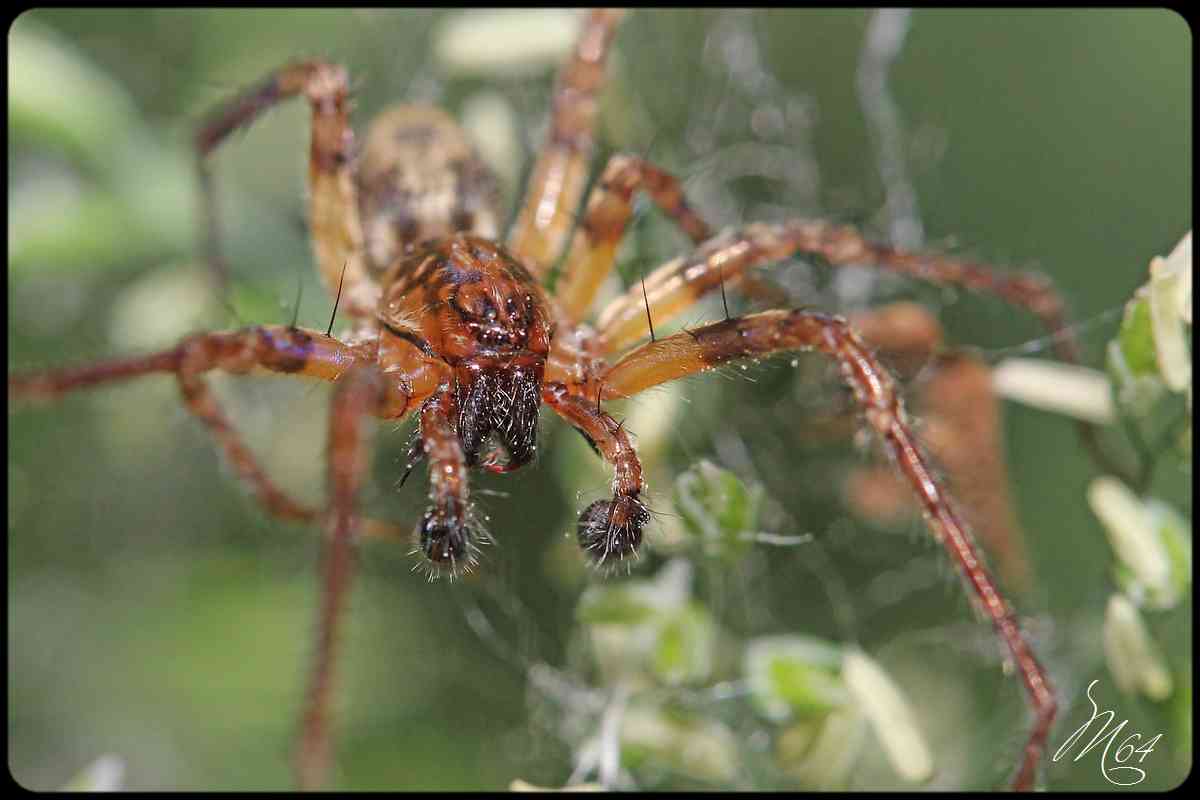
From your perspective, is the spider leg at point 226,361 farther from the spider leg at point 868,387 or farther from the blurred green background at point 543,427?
the spider leg at point 868,387

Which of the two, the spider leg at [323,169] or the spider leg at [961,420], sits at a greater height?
the spider leg at [323,169]

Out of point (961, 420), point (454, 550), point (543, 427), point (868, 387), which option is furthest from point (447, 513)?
point (961, 420)

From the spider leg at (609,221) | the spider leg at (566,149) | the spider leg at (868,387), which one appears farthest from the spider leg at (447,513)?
the spider leg at (566,149)

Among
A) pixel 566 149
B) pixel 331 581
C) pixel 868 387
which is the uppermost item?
pixel 566 149

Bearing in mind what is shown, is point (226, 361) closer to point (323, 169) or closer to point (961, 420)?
point (323, 169)

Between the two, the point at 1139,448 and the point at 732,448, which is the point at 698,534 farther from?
the point at 1139,448

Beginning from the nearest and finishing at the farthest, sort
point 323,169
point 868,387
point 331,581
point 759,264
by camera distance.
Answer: point 331,581 < point 868,387 < point 759,264 < point 323,169
